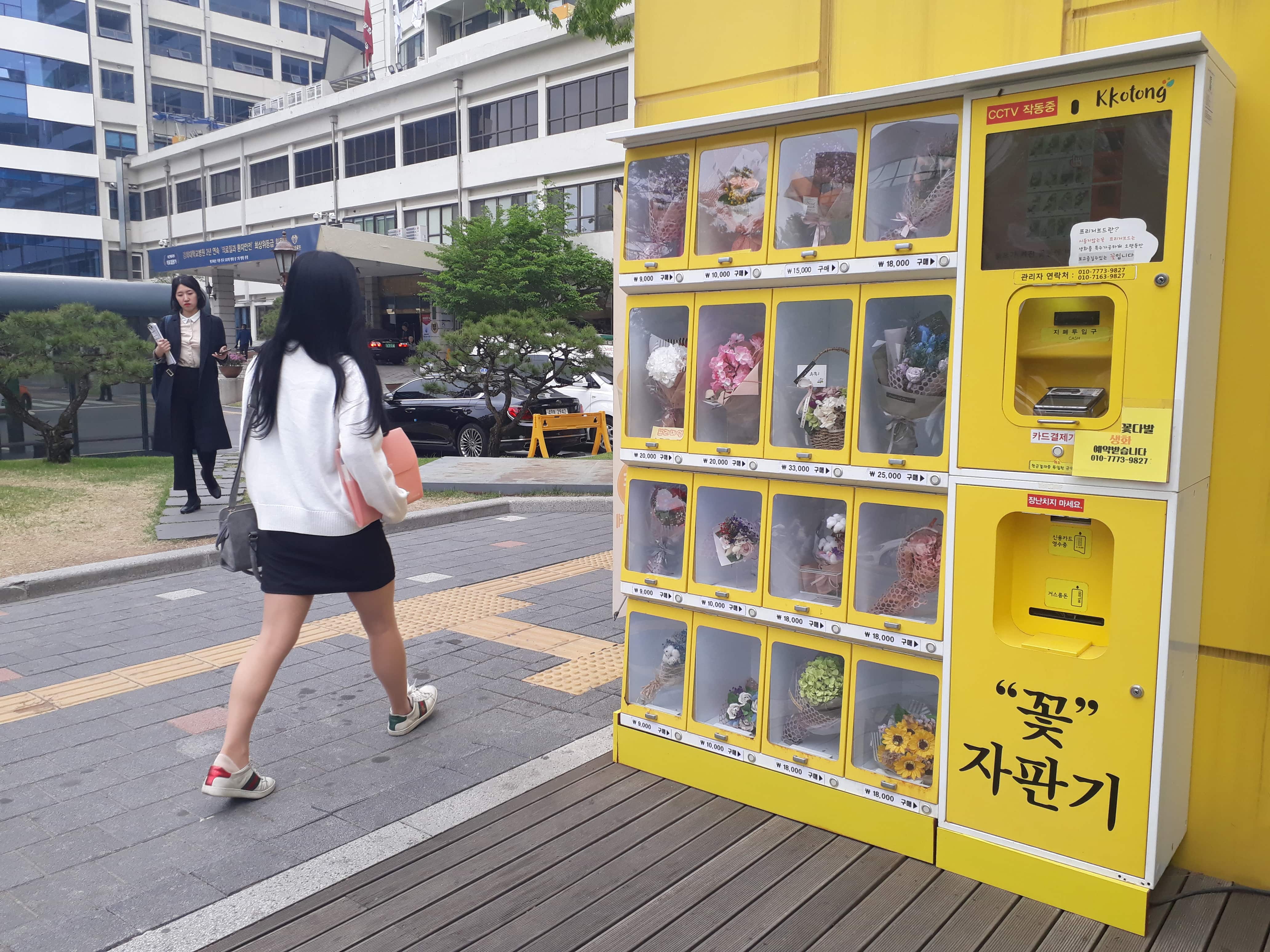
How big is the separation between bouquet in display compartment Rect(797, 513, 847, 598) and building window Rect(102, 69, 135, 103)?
61.6 metres

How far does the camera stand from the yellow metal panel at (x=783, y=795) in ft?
9.84

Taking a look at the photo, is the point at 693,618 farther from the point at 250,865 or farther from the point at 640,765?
the point at 250,865

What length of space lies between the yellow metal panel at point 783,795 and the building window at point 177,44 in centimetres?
6237

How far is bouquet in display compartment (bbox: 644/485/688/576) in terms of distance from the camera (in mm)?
3592

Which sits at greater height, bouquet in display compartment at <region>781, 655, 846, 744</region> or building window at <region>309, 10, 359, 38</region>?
building window at <region>309, 10, 359, 38</region>

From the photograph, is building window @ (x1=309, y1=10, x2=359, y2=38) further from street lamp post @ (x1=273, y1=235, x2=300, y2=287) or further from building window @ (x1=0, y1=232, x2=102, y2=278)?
street lamp post @ (x1=273, y1=235, x2=300, y2=287)

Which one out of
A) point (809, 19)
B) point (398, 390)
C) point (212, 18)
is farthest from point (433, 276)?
point (212, 18)

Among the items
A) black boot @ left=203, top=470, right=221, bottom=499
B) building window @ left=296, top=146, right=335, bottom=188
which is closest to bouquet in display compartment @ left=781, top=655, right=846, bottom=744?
black boot @ left=203, top=470, right=221, bottom=499

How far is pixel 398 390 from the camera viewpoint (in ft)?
50.5

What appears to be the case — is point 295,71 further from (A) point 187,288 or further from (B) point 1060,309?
(B) point 1060,309

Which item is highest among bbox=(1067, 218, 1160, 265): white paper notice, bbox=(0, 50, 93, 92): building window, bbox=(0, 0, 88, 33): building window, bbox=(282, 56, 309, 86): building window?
bbox=(282, 56, 309, 86): building window

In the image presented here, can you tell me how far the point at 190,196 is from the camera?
52.4 metres

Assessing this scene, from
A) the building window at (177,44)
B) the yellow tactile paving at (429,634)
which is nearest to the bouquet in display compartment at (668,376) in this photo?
the yellow tactile paving at (429,634)

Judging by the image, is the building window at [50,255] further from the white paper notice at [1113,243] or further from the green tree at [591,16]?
the white paper notice at [1113,243]
